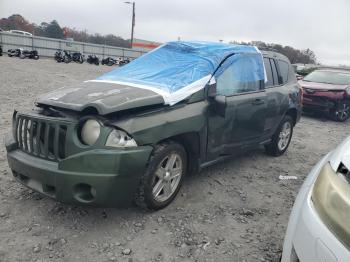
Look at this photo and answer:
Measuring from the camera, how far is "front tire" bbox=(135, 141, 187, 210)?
3.27 m

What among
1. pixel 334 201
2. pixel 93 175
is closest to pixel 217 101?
pixel 93 175

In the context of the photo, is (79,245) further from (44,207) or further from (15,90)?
(15,90)

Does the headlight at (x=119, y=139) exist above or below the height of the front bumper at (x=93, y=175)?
above

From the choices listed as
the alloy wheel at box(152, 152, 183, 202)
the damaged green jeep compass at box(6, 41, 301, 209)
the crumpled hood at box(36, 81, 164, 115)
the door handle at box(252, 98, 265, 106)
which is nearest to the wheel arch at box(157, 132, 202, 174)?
the damaged green jeep compass at box(6, 41, 301, 209)

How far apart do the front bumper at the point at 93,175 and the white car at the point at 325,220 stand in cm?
144

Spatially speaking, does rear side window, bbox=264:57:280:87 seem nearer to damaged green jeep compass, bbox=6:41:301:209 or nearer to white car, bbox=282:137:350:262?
damaged green jeep compass, bbox=6:41:301:209

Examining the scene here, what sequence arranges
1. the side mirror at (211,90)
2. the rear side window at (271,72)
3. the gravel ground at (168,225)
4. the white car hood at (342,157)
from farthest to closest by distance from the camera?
the rear side window at (271,72)
the side mirror at (211,90)
the gravel ground at (168,225)
the white car hood at (342,157)

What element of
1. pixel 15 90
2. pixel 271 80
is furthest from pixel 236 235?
pixel 15 90

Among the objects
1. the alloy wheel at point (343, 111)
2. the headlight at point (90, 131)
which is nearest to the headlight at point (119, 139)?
the headlight at point (90, 131)

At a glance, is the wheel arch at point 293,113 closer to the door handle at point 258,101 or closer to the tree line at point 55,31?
the door handle at point 258,101

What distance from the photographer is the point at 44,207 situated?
11.5 ft

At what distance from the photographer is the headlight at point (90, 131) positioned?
3.07m

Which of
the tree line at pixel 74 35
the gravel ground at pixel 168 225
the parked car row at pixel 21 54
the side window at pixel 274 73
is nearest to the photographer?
the gravel ground at pixel 168 225

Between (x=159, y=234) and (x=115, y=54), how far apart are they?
116ft
